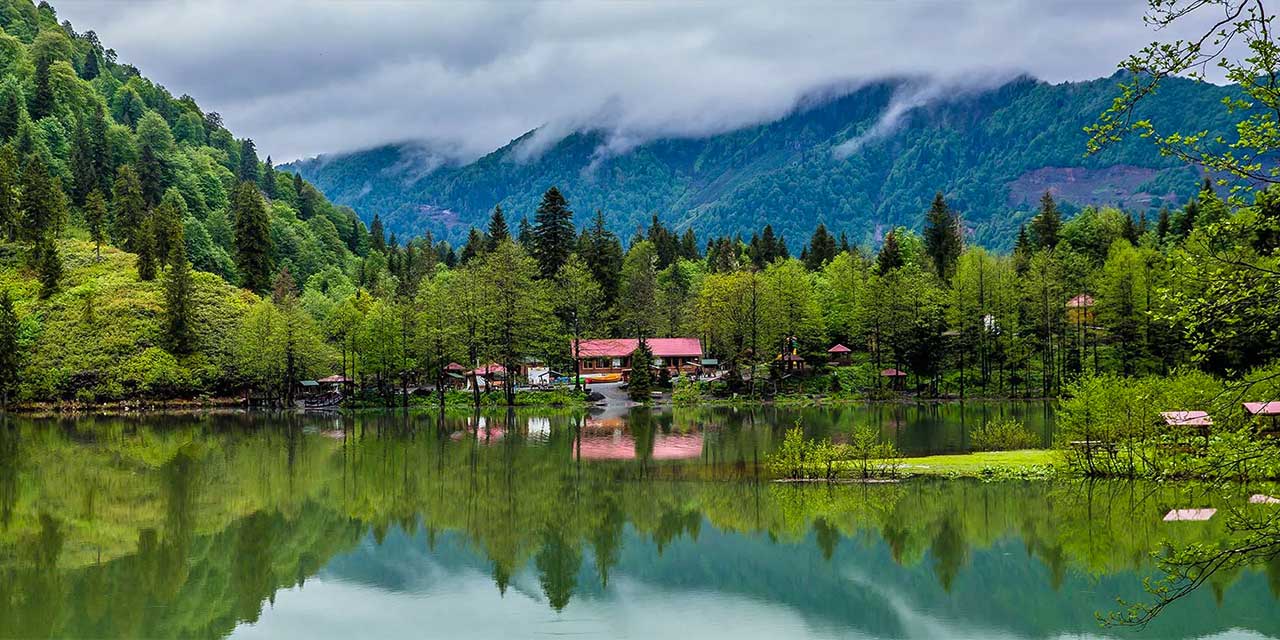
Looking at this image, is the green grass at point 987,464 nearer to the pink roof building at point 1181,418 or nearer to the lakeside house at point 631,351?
the pink roof building at point 1181,418

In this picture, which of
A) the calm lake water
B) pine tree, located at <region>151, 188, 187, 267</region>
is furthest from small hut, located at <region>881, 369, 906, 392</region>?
pine tree, located at <region>151, 188, 187, 267</region>

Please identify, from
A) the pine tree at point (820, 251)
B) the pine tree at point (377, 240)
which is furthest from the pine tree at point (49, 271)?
the pine tree at point (820, 251)

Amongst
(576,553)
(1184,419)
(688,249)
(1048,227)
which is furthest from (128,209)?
(1184,419)

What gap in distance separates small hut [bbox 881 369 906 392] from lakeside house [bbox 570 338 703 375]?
1690 cm

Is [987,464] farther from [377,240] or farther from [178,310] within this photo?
[377,240]

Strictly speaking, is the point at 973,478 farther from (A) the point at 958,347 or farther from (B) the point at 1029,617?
(A) the point at 958,347

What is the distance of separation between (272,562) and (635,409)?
46.1 metres

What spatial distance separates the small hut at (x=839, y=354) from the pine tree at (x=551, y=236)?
83.6 feet

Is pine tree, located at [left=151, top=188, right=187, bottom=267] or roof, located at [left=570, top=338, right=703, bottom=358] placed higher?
pine tree, located at [left=151, top=188, right=187, bottom=267]

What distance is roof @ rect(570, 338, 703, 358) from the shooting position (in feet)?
289

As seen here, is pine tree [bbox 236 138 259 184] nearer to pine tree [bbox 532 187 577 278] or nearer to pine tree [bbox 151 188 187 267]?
pine tree [bbox 151 188 187 267]

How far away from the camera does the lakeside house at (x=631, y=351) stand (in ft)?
291

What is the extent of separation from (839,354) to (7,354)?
6560cm

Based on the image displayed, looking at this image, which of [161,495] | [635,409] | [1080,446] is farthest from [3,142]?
[1080,446]
